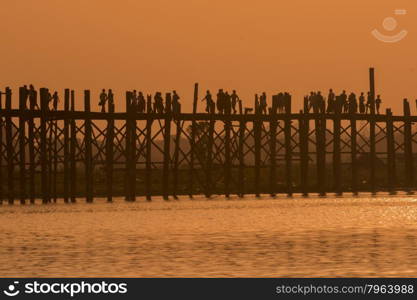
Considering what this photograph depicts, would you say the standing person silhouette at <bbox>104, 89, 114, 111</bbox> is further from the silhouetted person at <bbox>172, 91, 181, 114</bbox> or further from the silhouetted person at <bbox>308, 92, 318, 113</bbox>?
the silhouetted person at <bbox>308, 92, 318, 113</bbox>

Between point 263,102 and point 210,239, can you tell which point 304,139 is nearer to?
point 263,102

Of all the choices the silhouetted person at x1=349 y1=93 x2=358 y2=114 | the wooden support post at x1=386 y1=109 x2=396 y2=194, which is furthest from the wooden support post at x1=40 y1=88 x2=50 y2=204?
the wooden support post at x1=386 y1=109 x2=396 y2=194

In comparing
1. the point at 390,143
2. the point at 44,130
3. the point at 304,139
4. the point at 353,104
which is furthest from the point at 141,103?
the point at 390,143

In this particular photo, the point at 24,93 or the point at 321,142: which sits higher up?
the point at 24,93

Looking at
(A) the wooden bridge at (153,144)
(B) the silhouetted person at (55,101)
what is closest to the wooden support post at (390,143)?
(A) the wooden bridge at (153,144)

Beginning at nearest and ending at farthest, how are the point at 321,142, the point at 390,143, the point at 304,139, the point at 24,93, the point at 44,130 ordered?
1. the point at 24,93
2. the point at 44,130
3. the point at 304,139
4. the point at 321,142
5. the point at 390,143

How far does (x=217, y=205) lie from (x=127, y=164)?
10.7 ft

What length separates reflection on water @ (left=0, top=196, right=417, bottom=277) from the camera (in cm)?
2458

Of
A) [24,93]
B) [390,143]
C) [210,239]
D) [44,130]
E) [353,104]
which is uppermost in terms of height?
[24,93]

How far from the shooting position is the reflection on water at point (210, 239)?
2458cm

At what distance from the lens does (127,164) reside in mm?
47812

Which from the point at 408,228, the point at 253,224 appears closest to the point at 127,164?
the point at 253,224

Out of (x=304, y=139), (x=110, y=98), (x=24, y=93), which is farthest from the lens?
(x=304, y=139)

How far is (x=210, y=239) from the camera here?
31.7 metres
